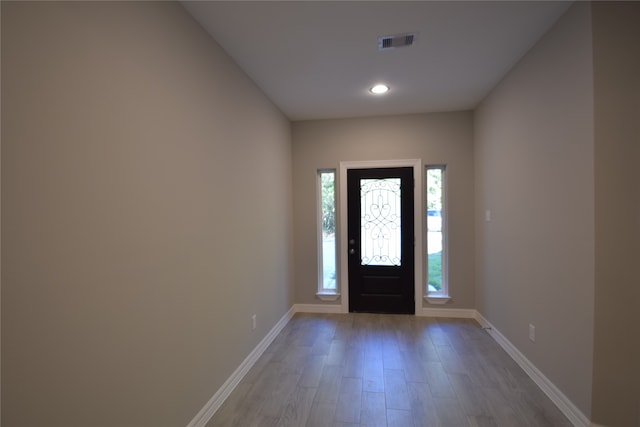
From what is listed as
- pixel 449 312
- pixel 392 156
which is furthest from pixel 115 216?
pixel 449 312

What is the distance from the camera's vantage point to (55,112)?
1.05 metres

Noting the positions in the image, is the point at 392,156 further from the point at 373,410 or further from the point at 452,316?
the point at 373,410

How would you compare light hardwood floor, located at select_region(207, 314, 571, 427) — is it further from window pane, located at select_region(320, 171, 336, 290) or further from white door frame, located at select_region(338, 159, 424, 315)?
window pane, located at select_region(320, 171, 336, 290)

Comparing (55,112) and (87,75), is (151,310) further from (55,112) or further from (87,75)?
(87,75)

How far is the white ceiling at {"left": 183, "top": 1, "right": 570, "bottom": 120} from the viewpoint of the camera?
6.13 feet

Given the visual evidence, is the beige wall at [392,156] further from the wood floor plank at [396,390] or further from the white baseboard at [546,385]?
the wood floor plank at [396,390]

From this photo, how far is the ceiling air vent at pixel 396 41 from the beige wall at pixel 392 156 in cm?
172

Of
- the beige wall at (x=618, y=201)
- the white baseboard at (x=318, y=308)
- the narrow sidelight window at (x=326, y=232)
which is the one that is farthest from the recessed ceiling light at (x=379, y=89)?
the white baseboard at (x=318, y=308)

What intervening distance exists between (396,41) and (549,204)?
1636 mm

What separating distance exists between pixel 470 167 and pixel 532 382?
7.99ft

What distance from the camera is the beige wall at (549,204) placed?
70.7 inches

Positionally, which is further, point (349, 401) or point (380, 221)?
point (380, 221)

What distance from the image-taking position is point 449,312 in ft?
12.7

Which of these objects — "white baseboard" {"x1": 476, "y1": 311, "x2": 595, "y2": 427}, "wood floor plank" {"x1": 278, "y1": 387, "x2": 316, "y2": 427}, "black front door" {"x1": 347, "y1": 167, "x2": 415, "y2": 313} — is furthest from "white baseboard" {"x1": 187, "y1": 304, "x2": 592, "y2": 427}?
"wood floor plank" {"x1": 278, "y1": 387, "x2": 316, "y2": 427}
